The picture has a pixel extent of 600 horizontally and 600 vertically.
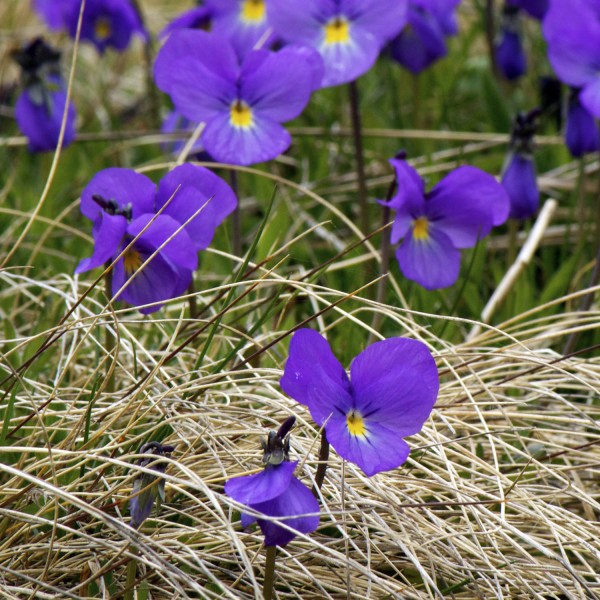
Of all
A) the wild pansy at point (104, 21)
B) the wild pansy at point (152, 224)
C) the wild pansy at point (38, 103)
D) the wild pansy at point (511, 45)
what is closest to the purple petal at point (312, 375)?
the wild pansy at point (152, 224)

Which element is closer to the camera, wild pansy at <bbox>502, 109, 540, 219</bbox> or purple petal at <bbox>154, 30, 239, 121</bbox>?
purple petal at <bbox>154, 30, 239, 121</bbox>

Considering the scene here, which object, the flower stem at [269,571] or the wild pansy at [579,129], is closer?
the flower stem at [269,571]

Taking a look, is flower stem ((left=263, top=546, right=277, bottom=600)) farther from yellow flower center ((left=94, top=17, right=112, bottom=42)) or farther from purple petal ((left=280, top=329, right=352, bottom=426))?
yellow flower center ((left=94, top=17, right=112, bottom=42))

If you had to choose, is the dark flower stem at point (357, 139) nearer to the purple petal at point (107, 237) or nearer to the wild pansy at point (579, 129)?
the wild pansy at point (579, 129)

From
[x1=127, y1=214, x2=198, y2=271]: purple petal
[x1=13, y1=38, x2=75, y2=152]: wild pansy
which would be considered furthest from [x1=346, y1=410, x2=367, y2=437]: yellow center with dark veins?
[x1=13, y1=38, x2=75, y2=152]: wild pansy

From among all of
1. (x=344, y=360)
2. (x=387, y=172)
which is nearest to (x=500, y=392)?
(x=344, y=360)

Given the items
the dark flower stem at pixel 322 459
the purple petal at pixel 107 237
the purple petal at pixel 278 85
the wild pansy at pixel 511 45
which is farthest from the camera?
the wild pansy at pixel 511 45

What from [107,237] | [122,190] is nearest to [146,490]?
[107,237]

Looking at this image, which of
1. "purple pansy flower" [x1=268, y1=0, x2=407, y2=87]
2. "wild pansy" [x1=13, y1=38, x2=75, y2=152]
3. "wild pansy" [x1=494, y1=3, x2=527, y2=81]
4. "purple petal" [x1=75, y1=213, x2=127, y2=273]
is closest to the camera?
"purple petal" [x1=75, y1=213, x2=127, y2=273]
